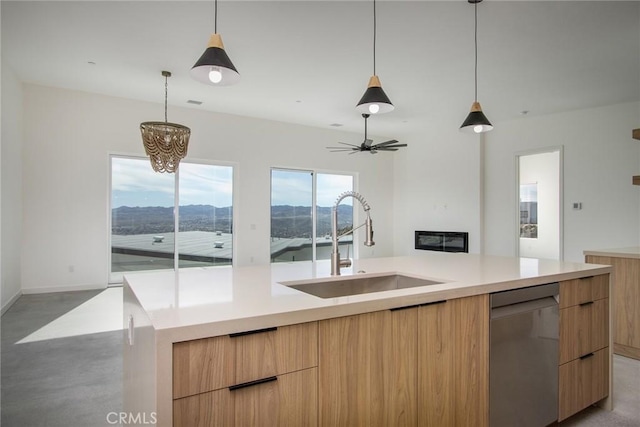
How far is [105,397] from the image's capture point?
7.80 ft

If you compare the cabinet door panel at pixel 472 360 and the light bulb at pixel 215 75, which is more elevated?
the light bulb at pixel 215 75

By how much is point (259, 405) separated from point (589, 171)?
6.86 meters

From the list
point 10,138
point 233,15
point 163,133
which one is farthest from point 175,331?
point 10,138

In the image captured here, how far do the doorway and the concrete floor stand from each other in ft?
18.0

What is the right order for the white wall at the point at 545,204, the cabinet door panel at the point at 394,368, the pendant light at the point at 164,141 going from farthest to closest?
the white wall at the point at 545,204
the pendant light at the point at 164,141
the cabinet door panel at the point at 394,368

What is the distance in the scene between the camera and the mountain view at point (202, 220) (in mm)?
6113

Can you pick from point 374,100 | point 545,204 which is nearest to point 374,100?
point 374,100

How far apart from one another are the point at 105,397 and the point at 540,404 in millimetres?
2540

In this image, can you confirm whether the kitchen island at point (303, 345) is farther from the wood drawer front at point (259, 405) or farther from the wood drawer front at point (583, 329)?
the wood drawer front at point (583, 329)

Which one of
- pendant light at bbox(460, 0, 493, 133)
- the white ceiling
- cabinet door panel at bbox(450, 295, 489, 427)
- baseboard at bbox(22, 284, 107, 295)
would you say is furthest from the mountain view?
cabinet door panel at bbox(450, 295, 489, 427)

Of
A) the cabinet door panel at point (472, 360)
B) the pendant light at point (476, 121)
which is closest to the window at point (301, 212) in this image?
the pendant light at point (476, 121)

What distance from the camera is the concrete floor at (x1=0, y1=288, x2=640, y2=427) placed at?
215 cm

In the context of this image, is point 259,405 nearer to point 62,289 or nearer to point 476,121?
point 476,121

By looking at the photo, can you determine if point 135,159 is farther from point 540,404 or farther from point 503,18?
point 540,404
